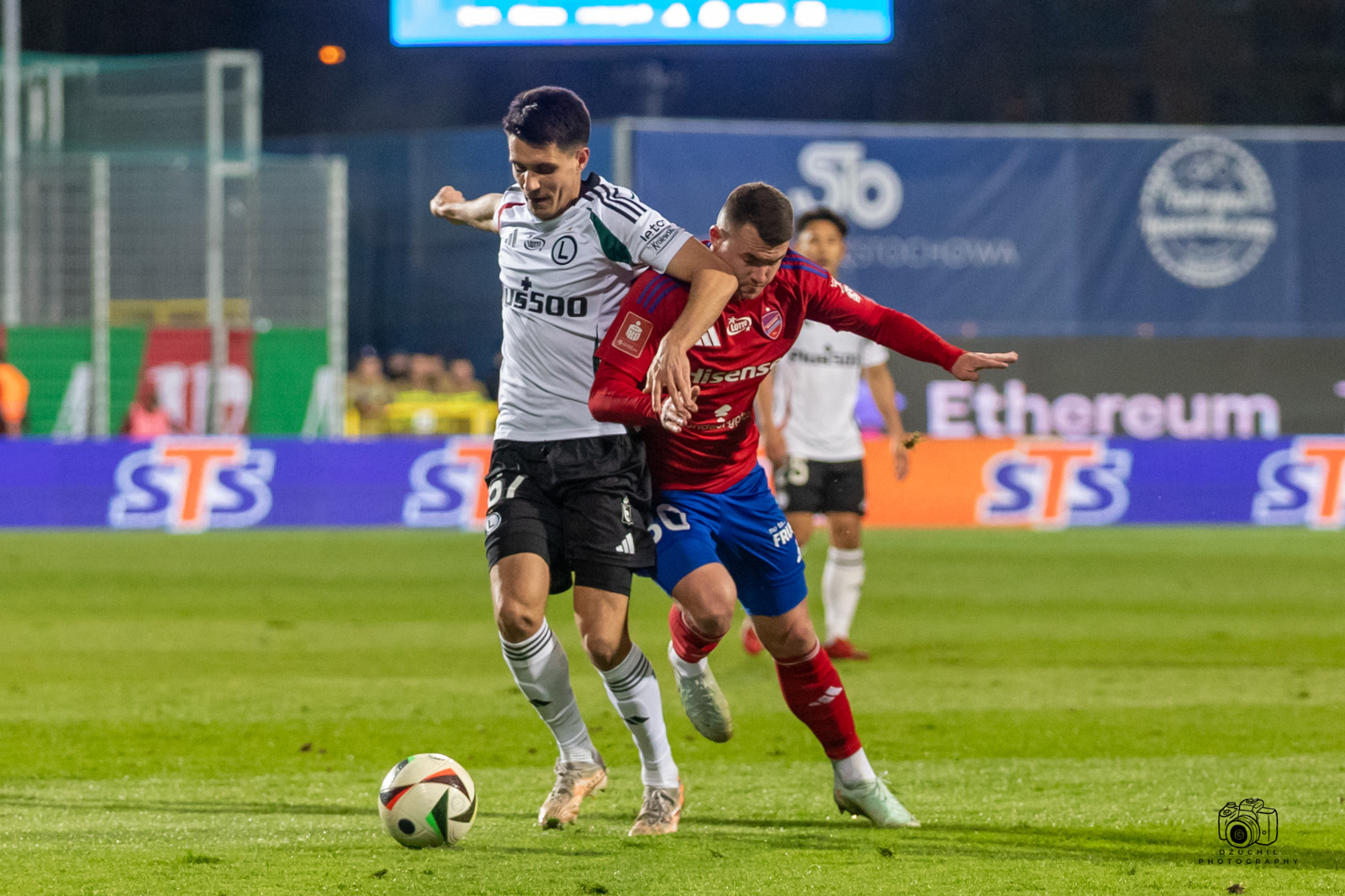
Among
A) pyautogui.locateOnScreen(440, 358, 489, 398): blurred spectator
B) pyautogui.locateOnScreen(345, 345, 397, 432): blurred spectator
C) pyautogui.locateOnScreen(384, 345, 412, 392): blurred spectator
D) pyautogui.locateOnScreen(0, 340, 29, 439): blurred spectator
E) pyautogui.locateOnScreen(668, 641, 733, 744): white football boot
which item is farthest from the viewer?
pyautogui.locateOnScreen(384, 345, 412, 392): blurred spectator

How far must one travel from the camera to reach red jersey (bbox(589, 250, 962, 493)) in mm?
4887

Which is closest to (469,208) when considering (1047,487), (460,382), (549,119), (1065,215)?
(549,119)

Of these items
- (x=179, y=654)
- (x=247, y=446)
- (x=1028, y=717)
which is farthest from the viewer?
(x=247, y=446)

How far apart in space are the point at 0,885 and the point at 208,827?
0.83m

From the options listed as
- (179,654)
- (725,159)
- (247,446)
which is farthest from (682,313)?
(725,159)

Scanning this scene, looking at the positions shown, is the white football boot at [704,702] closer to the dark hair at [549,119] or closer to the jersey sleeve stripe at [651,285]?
the jersey sleeve stripe at [651,285]

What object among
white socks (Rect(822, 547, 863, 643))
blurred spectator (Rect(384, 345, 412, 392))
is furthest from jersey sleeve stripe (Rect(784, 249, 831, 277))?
blurred spectator (Rect(384, 345, 412, 392))

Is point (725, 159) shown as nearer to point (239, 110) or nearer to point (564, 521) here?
point (239, 110)

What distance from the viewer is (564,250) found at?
505cm

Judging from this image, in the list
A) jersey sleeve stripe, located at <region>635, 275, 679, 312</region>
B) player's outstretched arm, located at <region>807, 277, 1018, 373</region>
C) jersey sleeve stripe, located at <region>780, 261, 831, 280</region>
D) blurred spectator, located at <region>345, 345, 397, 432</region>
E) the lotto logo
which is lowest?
the lotto logo

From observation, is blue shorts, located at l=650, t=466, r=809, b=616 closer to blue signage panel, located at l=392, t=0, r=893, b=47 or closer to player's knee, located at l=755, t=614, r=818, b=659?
→ player's knee, located at l=755, t=614, r=818, b=659

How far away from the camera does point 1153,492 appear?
1841 centimetres

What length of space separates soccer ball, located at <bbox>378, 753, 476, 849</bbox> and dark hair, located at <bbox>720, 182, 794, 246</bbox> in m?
1.72

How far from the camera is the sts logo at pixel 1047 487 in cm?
1795
